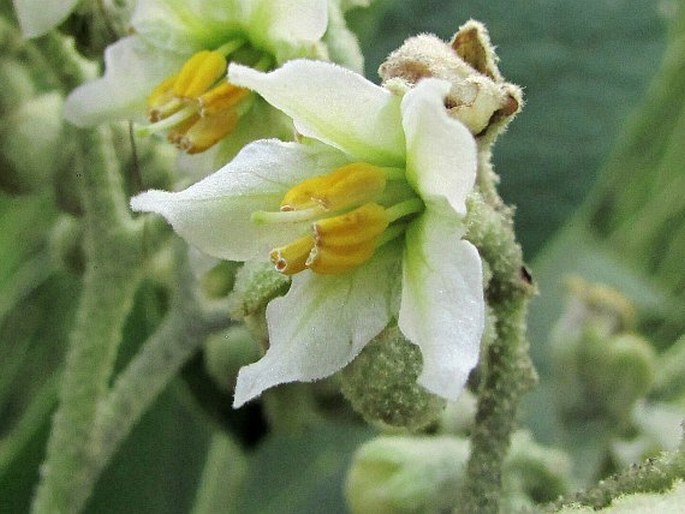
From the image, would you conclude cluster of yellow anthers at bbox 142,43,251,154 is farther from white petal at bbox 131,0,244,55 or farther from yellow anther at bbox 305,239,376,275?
yellow anther at bbox 305,239,376,275

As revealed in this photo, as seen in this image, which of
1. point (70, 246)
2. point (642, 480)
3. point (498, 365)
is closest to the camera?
point (642, 480)

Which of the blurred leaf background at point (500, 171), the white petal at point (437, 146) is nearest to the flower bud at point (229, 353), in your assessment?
the blurred leaf background at point (500, 171)

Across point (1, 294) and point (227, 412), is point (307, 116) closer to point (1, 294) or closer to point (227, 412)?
point (227, 412)

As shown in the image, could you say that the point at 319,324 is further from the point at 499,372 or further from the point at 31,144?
the point at 31,144

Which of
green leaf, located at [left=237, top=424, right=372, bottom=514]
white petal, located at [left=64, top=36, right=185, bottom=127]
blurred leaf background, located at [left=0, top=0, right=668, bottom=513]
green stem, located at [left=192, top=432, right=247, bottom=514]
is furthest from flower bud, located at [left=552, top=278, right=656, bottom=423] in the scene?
white petal, located at [left=64, top=36, right=185, bottom=127]

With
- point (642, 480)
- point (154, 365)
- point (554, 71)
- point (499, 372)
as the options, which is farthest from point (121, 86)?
point (554, 71)

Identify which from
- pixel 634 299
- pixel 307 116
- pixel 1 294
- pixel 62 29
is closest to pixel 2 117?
pixel 62 29
